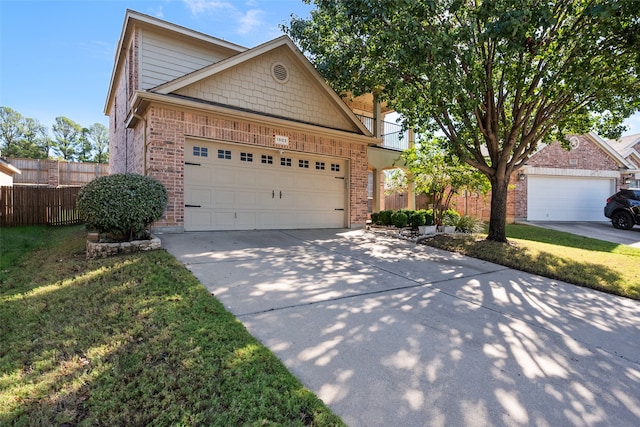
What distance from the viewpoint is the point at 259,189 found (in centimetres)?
888

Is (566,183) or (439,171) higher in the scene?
(566,183)

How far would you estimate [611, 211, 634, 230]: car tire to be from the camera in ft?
45.3

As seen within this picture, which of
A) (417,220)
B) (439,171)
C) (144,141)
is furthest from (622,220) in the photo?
(144,141)

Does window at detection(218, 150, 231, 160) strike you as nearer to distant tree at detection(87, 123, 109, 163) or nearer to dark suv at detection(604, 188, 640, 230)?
dark suv at detection(604, 188, 640, 230)

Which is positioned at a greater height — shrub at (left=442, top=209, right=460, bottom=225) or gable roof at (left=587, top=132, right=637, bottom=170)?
gable roof at (left=587, top=132, right=637, bottom=170)

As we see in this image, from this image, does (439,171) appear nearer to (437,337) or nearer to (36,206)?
(437,337)

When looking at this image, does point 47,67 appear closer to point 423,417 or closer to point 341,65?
point 341,65

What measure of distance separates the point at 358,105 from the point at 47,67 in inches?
912

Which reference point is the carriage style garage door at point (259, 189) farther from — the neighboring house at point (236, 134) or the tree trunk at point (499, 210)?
the tree trunk at point (499, 210)

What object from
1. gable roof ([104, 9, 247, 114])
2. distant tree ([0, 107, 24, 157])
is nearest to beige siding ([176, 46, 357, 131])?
gable roof ([104, 9, 247, 114])

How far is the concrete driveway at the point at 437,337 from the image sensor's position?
2.12m

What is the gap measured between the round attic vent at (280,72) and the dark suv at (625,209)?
15.2 metres

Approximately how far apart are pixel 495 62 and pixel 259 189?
6.65m

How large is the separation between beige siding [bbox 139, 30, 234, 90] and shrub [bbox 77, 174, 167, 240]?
16.0 feet
